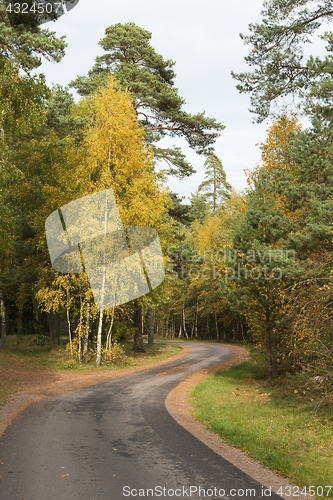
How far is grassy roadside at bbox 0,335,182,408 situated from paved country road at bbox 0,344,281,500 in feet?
9.85

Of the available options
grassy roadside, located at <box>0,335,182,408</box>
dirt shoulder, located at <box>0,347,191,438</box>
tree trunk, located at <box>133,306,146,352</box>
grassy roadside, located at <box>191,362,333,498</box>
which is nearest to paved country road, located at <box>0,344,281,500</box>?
dirt shoulder, located at <box>0,347,191,438</box>

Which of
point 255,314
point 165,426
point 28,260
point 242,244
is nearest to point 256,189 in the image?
point 242,244

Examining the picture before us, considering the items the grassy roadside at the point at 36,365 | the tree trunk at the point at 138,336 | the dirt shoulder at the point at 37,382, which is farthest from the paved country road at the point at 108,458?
the tree trunk at the point at 138,336

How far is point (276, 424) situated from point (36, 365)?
548 inches

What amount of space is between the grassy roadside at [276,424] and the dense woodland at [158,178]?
1.23 meters

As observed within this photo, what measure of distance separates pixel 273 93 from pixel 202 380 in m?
11.9

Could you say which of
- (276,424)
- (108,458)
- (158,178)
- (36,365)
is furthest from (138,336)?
(108,458)

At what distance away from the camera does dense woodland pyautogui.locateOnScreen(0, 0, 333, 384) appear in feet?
36.3

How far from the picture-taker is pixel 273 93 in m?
13.4

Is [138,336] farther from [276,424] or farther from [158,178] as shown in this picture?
[276,424]

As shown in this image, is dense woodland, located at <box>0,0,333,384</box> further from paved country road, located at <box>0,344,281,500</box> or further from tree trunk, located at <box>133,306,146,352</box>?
paved country road, located at <box>0,344,281,500</box>

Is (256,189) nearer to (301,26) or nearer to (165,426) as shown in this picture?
(301,26)

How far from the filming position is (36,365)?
64.6 ft

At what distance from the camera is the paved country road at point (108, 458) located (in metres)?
5.58
